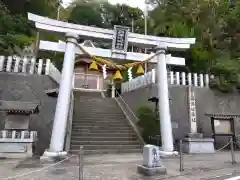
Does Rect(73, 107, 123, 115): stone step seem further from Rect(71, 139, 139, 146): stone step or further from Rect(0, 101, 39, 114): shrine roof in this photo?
Rect(0, 101, 39, 114): shrine roof

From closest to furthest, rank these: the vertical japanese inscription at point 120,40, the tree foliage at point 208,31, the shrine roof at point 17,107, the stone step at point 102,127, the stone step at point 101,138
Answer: the shrine roof at point 17,107
the vertical japanese inscription at point 120,40
the stone step at point 101,138
the stone step at point 102,127
the tree foliage at point 208,31

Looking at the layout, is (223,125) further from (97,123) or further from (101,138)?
(97,123)

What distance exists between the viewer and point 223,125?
11.5 meters

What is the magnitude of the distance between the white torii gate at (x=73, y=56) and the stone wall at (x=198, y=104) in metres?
2.67

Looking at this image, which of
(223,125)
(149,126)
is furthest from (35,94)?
(223,125)

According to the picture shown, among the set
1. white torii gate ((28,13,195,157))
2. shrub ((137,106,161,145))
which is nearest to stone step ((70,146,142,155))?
shrub ((137,106,161,145))

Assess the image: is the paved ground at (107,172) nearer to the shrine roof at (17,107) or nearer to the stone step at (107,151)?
the stone step at (107,151)

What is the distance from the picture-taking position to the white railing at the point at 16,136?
27.8 ft

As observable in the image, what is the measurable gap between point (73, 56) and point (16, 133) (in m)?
3.81

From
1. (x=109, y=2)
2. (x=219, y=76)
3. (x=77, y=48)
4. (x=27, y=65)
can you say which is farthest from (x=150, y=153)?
(x=109, y=2)

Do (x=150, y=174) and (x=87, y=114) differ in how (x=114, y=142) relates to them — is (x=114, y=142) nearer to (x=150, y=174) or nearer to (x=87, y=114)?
(x=87, y=114)

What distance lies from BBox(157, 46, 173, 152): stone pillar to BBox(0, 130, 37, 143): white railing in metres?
5.33

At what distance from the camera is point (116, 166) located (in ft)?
22.0

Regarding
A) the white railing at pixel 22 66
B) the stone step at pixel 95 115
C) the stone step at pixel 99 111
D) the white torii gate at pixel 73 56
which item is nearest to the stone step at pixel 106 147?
the white torii gate at pixel 73 56
